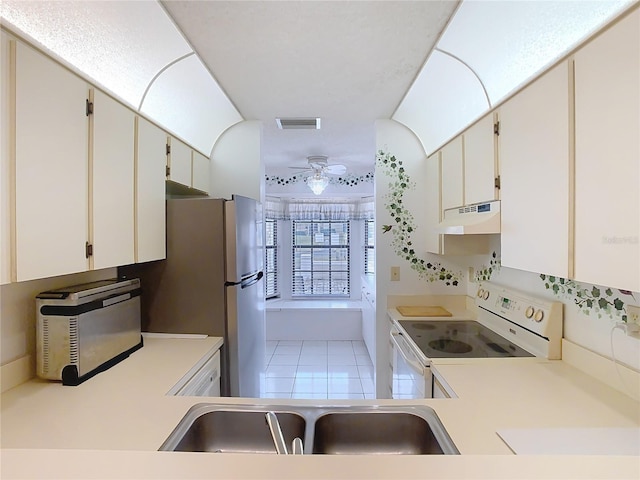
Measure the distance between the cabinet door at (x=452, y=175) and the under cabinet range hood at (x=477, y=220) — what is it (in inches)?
5.1

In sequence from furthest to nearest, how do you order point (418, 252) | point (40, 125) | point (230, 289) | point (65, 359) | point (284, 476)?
point (418, 252) → point (230, 289) → point (65, 359) → point (40, 125) → point (284, 476)

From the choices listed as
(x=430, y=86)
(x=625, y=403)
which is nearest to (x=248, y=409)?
(x=625, y=403)

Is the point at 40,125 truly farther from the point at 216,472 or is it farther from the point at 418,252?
the point at 418,252

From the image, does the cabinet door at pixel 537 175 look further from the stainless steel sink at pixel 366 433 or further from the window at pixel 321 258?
the window at pixel 321 258

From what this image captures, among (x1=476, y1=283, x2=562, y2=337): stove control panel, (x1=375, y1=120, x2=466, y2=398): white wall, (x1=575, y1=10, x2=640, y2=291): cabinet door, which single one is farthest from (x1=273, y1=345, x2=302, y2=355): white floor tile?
(x1=575, y1=10, x2=640, y2=291): cabinet door

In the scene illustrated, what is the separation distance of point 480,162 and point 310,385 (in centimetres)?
267

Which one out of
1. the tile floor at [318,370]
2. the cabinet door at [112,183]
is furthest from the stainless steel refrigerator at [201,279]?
the tile floor at [318,370]

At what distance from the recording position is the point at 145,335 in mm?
2051

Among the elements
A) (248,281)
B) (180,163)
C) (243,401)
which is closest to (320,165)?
(180,163)

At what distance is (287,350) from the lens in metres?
4.32

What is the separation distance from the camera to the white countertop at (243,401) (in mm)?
615

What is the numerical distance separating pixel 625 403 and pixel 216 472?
147 cm

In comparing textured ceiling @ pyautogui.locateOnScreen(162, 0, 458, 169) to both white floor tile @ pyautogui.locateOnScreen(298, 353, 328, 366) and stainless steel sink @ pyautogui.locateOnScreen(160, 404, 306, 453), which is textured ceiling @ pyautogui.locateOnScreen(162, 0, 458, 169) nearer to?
stainless steel sink @ pyautogui.locateOnScreen(160, 404, 306, 453)

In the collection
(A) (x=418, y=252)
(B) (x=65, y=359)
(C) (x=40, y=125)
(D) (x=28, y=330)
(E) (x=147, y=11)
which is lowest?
(B) (x=65, y=359)
